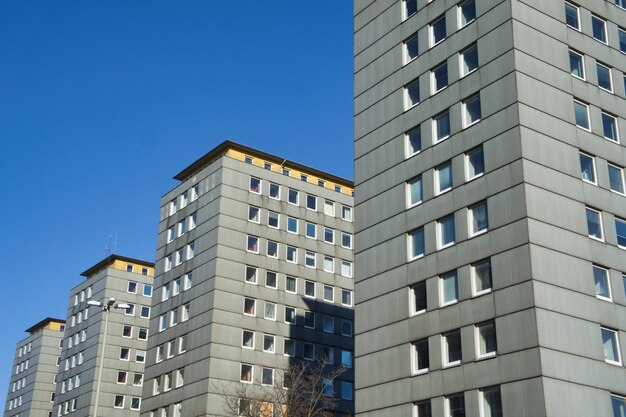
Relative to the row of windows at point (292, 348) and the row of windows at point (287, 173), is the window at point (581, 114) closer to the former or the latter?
the row of windows at point (292, 348)

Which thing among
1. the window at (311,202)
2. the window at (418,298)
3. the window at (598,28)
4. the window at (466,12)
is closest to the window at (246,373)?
the window at (311,202)

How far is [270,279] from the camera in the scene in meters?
81.6

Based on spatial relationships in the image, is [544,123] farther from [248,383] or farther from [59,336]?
[59,336]

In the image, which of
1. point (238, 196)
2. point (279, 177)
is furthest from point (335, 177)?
point (238, 196)

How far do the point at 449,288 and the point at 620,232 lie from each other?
10061mm

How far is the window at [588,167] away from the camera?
4506 centimetres

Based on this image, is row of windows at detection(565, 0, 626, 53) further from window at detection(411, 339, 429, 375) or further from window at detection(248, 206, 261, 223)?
window at detection(248, 206, 261, 223)

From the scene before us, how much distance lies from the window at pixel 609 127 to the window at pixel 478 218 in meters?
9.19

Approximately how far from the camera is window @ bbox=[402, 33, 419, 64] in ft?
175

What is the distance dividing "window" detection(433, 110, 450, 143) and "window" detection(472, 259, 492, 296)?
29.0ft

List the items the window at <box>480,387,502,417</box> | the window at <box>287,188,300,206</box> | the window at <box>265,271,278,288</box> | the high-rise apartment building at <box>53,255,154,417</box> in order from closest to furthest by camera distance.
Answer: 1. the window at <box>480,387,502,417</box>
2. the window at <box>265,271,278,288</box>
3. the window at <box>287,188,300,206</box>
4. the high-rise apartment building at <box>53,255,154,417</box>

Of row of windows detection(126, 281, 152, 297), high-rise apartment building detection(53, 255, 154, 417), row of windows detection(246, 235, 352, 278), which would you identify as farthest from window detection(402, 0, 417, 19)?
row of windows detection(126, 281, 152, 297)

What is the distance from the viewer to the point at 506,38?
45.6m

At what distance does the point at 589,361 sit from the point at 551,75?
16321 millimetres
